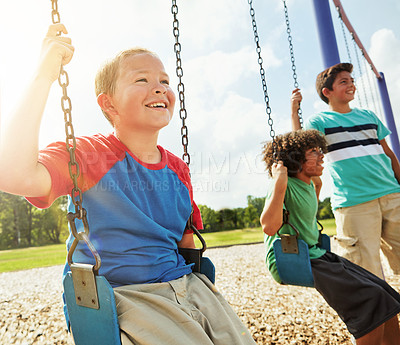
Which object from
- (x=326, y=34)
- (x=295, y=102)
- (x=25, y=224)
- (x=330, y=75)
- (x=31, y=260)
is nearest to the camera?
(x=295, y=102)

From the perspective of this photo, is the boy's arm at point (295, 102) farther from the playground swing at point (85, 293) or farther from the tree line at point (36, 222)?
the tree line at point (36, 222)

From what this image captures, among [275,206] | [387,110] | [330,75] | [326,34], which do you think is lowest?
[275,206]

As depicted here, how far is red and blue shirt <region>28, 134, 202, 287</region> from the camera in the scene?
1163 mm

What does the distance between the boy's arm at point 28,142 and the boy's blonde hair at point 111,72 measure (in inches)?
12.1

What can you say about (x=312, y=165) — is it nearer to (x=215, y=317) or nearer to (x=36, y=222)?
(x=215, y=317)

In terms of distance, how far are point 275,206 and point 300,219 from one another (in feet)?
1.03

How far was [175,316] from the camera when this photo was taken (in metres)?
1.11

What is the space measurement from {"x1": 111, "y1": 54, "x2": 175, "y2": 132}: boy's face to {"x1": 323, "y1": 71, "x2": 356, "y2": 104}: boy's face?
208cm

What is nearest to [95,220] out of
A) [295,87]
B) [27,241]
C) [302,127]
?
[302,127]

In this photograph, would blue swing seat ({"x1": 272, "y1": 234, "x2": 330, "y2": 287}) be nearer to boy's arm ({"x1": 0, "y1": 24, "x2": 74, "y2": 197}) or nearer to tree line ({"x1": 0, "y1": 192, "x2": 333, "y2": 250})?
boy's arm ({"x1": 0, "y1": 24, "x2": 74, "y2": 197})

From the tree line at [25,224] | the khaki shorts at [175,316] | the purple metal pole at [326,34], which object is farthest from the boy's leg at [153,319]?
the tree line at [25,224]

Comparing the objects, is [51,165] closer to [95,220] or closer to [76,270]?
[95,220]

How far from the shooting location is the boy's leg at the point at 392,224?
2662mm

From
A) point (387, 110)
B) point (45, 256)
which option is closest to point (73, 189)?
point (387, 110)
